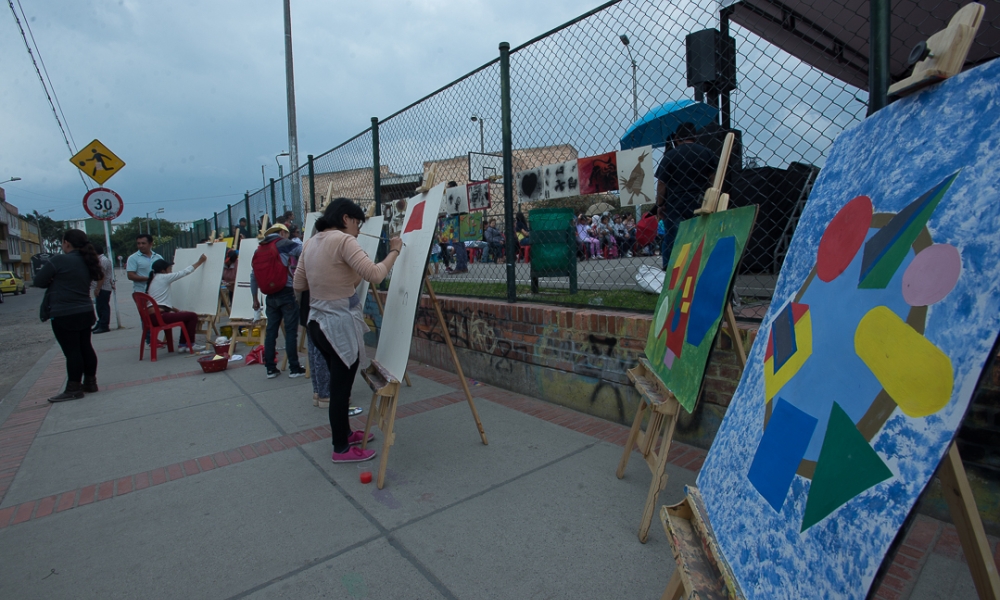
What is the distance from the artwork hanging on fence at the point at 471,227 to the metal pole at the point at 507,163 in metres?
0.58

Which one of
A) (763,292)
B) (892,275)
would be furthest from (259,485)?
(763,292)

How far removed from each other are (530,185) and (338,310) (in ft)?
6.54

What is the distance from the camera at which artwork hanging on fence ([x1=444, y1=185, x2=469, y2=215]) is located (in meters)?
5.32

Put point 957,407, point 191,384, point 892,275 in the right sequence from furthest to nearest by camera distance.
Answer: point 191,384 < point 892,275 < point 957,407

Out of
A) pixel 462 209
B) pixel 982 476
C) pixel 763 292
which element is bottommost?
pixel 982 476

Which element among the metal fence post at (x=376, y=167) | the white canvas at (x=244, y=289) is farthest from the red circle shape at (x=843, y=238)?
the white canvas at (x=244, y=289)

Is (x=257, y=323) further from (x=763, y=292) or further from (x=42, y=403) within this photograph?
(x=763, y=292)

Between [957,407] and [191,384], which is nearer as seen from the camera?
[957,407]

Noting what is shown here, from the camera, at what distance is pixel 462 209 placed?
5383 mm

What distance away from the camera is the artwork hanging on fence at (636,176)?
3535 mm

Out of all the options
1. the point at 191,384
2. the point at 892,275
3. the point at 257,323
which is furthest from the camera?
the point at 257,323

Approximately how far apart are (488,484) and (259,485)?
138cm

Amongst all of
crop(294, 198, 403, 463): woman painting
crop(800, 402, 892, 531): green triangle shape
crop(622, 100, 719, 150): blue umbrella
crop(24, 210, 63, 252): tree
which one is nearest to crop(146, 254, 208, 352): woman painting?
crop(294, 198, 403, 463): woman painting

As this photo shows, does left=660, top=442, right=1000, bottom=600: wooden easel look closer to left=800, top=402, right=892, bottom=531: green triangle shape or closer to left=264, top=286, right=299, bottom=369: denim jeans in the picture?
left=800, top=402, right=892, bottom=531: green triangle shape
